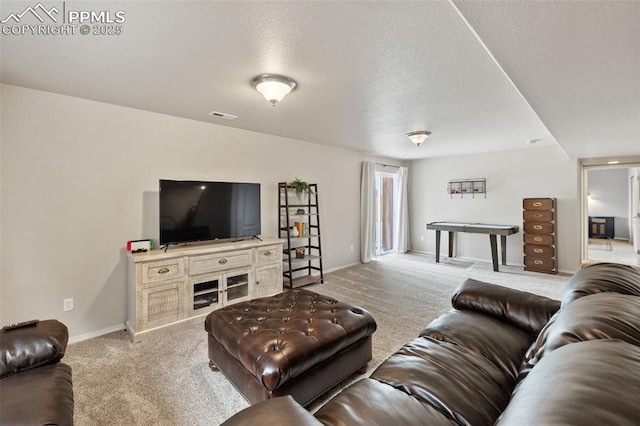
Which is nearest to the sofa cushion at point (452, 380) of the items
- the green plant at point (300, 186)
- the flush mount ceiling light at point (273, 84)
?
the flush mount ceiling light at point (273, 84)

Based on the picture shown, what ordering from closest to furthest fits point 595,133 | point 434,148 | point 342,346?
point 342,346
point 595,133
point 434,148

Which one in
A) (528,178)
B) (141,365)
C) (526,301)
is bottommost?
(141,365)

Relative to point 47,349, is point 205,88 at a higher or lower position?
higher

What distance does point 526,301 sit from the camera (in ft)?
6.43

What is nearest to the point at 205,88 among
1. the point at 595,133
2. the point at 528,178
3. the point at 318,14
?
the point at 318,14

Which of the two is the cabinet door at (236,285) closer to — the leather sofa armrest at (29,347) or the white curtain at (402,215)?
the leather sofa armrest at (29,347)

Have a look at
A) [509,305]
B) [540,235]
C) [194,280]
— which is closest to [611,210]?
[540,235]

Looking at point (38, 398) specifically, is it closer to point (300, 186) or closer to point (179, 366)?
point (179, 366)

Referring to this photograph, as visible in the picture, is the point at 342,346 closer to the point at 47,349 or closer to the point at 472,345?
the point at 472,345

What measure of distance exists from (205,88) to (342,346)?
2429 mm

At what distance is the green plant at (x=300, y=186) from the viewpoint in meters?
4.48

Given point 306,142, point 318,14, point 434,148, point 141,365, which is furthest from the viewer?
point 434,148

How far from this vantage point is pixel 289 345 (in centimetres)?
169

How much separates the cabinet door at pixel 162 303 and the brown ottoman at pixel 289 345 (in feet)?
3.20
